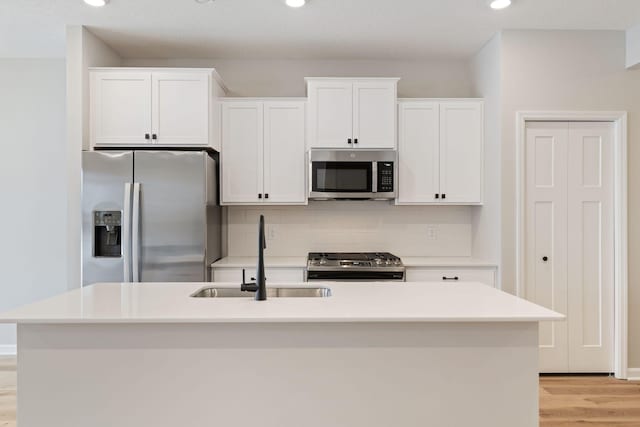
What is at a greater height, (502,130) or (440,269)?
(502,130)

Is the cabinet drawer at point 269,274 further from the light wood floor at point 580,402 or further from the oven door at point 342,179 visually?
the light wood floor at point 580,402

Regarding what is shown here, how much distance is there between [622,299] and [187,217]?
11.3 ft

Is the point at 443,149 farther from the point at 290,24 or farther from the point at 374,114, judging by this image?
the point at 290,24

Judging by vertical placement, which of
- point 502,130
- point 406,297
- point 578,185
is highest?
point 502,130

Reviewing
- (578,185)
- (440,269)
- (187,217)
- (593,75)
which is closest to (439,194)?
(440,269)

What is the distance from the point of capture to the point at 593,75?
3520mm

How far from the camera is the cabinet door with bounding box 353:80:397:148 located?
12.5 ft

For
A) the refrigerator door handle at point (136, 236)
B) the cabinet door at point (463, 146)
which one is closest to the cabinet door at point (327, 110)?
the cabinet door at point (463, 146)

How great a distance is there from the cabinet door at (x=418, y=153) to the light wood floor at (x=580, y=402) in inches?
67.9

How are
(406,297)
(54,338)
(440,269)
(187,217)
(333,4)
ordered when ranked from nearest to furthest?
1. (54,338)
2. (406,297)
3. (333,4)
4. (187,217)
5. (440,269)

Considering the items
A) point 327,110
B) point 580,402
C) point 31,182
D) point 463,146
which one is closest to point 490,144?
point 463,146

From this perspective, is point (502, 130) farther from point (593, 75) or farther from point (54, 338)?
point (54, 338)

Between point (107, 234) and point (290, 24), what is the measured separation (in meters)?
2.13

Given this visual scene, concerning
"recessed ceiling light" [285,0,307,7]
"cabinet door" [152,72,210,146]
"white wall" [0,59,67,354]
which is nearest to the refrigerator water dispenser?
"cabinet door" [152,72,210,146]
